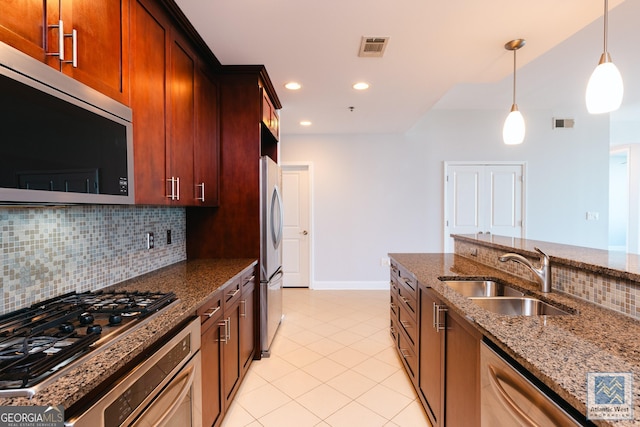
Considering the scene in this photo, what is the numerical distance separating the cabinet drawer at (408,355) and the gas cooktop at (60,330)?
63.9 inches

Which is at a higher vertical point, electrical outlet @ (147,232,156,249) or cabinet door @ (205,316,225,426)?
electrical outlet @ (147,232,156,249)

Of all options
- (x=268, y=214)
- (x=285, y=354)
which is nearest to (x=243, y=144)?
(x=268, y=214)

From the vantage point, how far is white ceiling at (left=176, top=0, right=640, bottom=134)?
5.90 feet

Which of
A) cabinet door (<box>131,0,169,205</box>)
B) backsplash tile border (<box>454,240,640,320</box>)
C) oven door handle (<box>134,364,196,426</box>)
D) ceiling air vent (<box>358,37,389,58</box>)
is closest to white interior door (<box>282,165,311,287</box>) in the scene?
ceiling air vent (<box>358,37,389,58</box>)

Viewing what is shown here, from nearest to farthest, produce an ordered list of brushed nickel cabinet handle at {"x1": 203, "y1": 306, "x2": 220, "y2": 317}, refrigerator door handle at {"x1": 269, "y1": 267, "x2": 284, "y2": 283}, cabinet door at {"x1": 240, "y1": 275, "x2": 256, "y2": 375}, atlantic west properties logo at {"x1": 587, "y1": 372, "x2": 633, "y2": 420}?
1. atlantic west properties logo at {"x1": 587, "y1": 372, "x2": 633, "y2": 420}
2. brushed nickel cabinet handle at {"x1": 203, "y1": 306, "x2": 220, "y2": 317}
3. cabinet door at {"x1": 240, "y1": 275, "x2": 256, "y2": 375}
4. refrigerator door handle at {"x1": 269, "y1": 267, "x2": 284, "y2": 283}

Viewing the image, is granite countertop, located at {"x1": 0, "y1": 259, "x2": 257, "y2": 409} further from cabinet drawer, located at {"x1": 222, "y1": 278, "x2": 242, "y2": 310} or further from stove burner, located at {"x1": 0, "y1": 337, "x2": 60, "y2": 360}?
stove burner, located at {"x1": 0, "y1": 337, "x2": 60, "y2": 360}

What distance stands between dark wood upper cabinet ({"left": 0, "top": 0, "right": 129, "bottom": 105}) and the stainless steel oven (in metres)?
1.06

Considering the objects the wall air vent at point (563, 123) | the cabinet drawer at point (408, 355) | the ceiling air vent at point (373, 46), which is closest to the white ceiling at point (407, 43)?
the ceiling air vent at point (373, 46)

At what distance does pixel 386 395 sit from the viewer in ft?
7.18

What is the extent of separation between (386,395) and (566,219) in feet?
14.7

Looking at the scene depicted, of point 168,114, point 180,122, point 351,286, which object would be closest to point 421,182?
point 351,286

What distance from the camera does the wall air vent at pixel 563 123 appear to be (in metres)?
4.78

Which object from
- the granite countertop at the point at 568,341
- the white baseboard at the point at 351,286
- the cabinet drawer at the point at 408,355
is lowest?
the white baseboard at the point at 351,286

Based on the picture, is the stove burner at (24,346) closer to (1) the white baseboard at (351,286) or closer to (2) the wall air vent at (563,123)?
(1) the white baseboard at (351,286)
